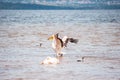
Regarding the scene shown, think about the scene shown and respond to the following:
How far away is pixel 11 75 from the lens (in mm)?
18797

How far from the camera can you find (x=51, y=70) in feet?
65.1

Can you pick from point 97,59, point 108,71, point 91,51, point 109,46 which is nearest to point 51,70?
point 108,71

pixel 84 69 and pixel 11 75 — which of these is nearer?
pixel 11 75

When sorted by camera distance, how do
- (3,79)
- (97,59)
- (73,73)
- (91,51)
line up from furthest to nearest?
1. (91,51)
2. (97,59)
3. (73,73)
4. (3,79)

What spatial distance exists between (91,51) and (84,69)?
630 centimetres

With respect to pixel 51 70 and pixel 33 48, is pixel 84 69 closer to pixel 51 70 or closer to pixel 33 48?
pixel 51 70

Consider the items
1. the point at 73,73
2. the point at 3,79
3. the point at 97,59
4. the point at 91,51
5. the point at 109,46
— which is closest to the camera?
the point at 3,79

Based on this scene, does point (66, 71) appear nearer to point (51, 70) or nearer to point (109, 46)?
point (51, 70)

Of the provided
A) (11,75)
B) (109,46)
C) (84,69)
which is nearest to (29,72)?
(11,75)

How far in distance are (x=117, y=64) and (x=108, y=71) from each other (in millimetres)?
1855

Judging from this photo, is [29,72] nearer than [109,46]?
Yes

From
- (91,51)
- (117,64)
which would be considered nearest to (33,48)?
(91,51)

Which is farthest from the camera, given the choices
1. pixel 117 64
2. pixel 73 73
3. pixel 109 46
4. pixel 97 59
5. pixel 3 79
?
pixel 109 46

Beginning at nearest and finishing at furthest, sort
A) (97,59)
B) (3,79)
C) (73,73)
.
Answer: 1. (3,79)
2. (73,73)
3. (97,59)
